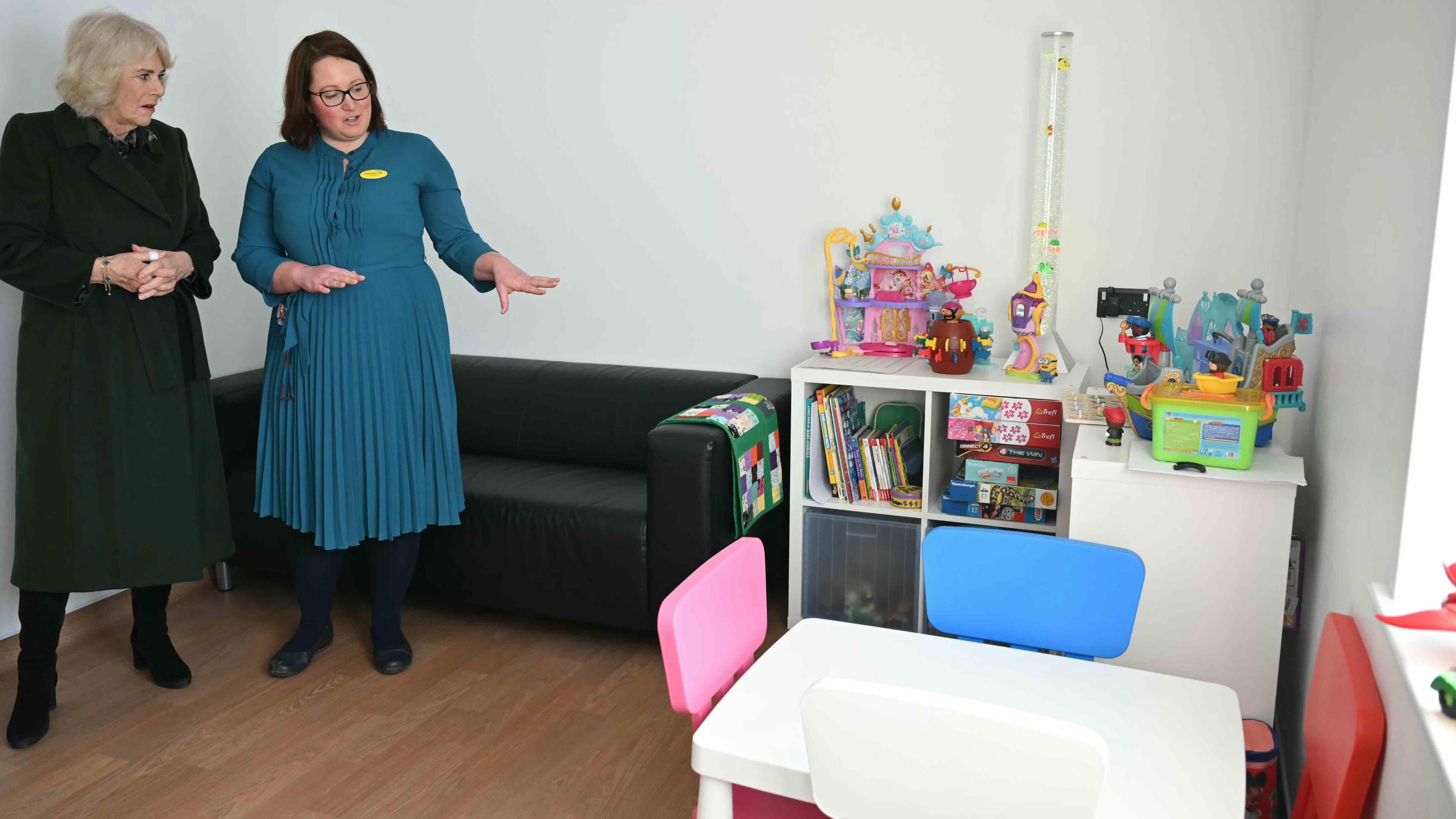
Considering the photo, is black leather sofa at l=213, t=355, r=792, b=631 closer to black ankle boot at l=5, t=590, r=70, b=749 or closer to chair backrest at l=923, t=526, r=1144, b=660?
black ankle boot at l=5, t=590, r=70, b=749

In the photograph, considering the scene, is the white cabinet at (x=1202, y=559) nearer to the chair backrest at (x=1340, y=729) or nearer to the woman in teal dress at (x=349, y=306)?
the chair backrest at (x=1340, y=729)

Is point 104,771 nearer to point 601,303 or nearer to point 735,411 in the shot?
point 735,411

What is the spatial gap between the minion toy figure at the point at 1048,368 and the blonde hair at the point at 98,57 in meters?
2.27

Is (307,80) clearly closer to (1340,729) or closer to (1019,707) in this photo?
(1019,707)

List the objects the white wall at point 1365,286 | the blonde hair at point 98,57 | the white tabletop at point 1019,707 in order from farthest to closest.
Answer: the blonde hair at point 98,57
the white wall at point 1365,286
the white tabletop at point 1019,707

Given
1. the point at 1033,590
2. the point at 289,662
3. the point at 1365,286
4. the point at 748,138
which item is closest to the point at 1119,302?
the point at 1365,286

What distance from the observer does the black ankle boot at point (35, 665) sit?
2.40 metres

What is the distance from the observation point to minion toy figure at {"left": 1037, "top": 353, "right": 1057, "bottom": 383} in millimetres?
2691

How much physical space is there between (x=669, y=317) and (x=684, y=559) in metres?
1.04

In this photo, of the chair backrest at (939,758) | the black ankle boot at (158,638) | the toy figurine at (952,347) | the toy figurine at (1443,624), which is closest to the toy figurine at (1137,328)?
the toy figurine at (952,347)

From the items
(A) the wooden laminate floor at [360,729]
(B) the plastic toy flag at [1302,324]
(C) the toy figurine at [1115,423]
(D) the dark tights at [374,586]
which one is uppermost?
(B) the plastic toy flag at [1302,324]

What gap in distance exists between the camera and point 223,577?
334 cm

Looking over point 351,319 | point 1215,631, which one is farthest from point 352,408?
point 1215,631

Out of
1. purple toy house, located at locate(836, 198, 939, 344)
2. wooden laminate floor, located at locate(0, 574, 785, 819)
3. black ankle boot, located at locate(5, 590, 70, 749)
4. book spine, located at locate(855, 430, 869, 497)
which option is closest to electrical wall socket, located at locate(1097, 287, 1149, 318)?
purple toy house, located at locate(836, 198, 939, 344)
